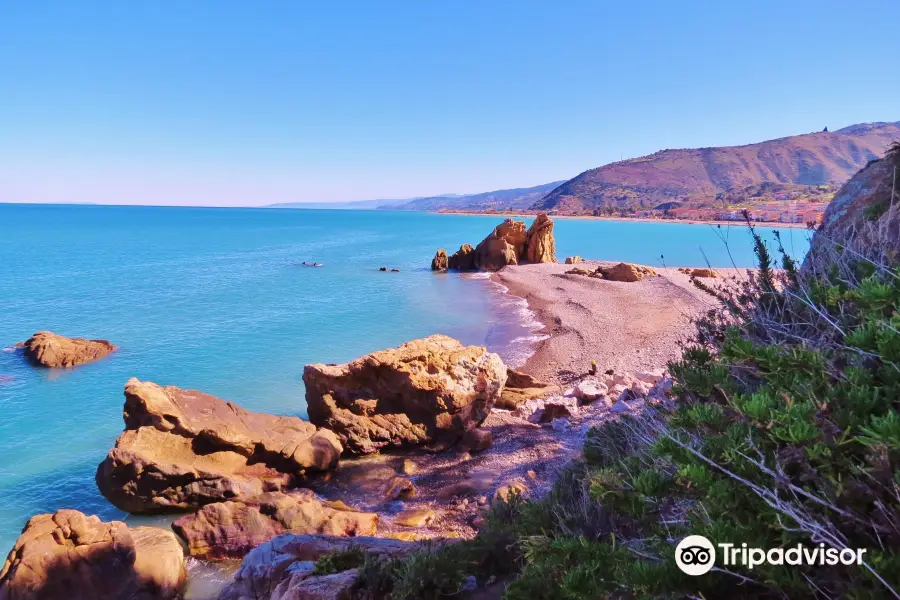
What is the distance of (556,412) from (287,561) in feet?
29.1

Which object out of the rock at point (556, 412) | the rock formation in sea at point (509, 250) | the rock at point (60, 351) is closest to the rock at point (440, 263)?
the rock formation in sea at point (509, 250)

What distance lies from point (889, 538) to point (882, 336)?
0.92 m

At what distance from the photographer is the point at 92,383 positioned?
19.0 meters

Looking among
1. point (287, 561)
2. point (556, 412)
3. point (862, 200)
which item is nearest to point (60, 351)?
point (287, 561)

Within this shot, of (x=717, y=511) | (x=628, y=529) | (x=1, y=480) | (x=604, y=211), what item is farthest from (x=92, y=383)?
(x=604, y=211)

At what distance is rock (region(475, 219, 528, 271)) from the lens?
171ft

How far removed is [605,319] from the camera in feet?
87.8

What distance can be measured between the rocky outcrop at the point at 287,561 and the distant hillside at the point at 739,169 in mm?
167181

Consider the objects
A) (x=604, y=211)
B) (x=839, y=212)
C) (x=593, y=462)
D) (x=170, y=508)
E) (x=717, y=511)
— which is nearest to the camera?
(x=717, y=511)

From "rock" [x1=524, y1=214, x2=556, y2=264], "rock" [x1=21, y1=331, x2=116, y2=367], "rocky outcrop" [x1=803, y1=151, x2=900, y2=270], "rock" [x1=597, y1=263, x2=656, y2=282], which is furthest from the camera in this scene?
"rock" [x1=524, y1=214, x2=556, y2=264]

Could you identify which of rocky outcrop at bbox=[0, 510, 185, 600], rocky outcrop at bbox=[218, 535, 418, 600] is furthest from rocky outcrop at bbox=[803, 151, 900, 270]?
rocky outcrop at bbox=[0, 510, 185, 600]

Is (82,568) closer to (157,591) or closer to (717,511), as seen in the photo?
(157,591)

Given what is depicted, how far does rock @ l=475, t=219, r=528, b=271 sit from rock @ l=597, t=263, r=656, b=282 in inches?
516

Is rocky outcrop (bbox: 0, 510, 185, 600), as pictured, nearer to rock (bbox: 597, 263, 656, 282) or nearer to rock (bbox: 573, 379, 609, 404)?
rock (bbox: 573, 379, 609, 404)
